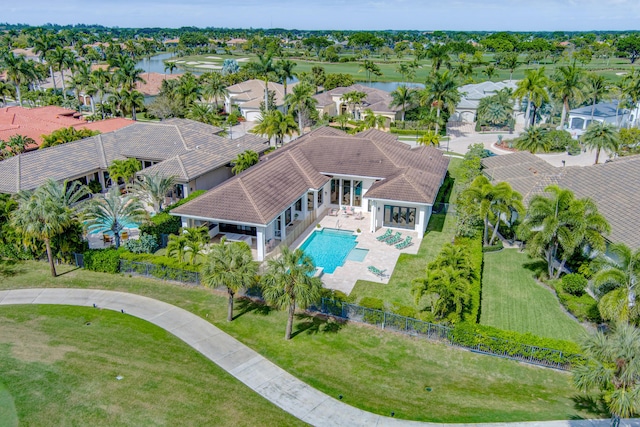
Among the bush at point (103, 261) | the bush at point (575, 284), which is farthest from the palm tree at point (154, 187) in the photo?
the bush at point (575, 284)

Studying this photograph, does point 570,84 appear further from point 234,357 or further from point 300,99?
point 234,357

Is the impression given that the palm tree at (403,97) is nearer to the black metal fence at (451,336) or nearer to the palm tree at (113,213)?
the palm tree at (113,213)

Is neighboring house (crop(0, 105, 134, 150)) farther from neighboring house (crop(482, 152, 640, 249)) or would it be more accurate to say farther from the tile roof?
neighboring house (crop(482, 152, 640, 249))

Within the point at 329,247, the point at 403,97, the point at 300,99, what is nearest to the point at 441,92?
the point at 403,97

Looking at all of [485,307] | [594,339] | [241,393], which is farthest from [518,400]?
[241,393]

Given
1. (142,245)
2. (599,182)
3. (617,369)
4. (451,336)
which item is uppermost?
(599,182)

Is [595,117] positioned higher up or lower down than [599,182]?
lower down
